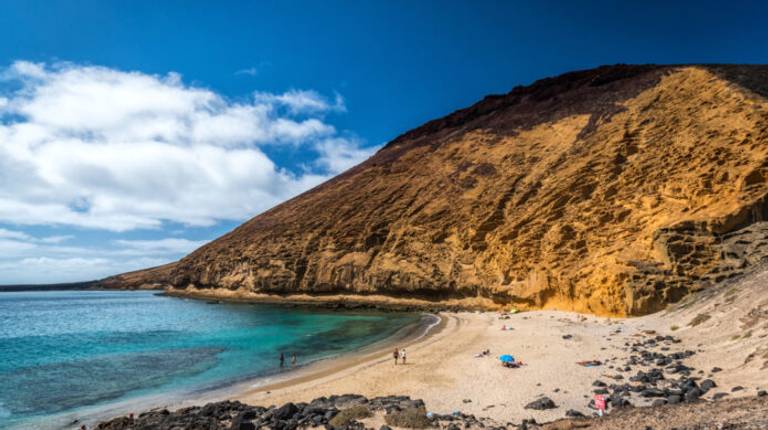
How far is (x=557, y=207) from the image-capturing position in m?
35.2

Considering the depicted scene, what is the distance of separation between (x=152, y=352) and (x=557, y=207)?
31187mm

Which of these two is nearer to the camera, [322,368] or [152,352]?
[322,368]

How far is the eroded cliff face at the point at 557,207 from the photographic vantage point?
2494 cm

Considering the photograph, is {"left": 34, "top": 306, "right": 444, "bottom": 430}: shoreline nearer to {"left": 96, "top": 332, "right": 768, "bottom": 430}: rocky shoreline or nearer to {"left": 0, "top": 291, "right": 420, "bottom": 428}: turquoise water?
{"left": 0, "top": 291, "right": 420, "bottom": 428}: turquoise water

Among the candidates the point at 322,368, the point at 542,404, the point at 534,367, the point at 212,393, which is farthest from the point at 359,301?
the point at 542,404

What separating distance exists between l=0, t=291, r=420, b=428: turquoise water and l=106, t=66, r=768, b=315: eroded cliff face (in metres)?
9.52

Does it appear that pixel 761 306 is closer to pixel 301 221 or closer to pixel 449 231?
pixel 449 231

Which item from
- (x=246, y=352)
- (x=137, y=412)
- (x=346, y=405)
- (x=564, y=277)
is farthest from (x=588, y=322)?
(x=137, y=412)

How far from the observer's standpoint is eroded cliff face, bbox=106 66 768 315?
24.9 metres

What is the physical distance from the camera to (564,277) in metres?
30.4

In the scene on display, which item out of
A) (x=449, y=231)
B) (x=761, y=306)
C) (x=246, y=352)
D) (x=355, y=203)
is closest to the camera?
(x=761, y=306)

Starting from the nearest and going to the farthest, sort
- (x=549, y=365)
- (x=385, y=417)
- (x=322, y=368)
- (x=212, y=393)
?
1. (x=385, y=417)
2. (x=549, y=365)
3. (x=212, y=393)
4. (x=322, y=368)

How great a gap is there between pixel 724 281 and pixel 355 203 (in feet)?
132

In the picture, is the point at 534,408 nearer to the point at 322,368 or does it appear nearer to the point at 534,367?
the point at 534,367
